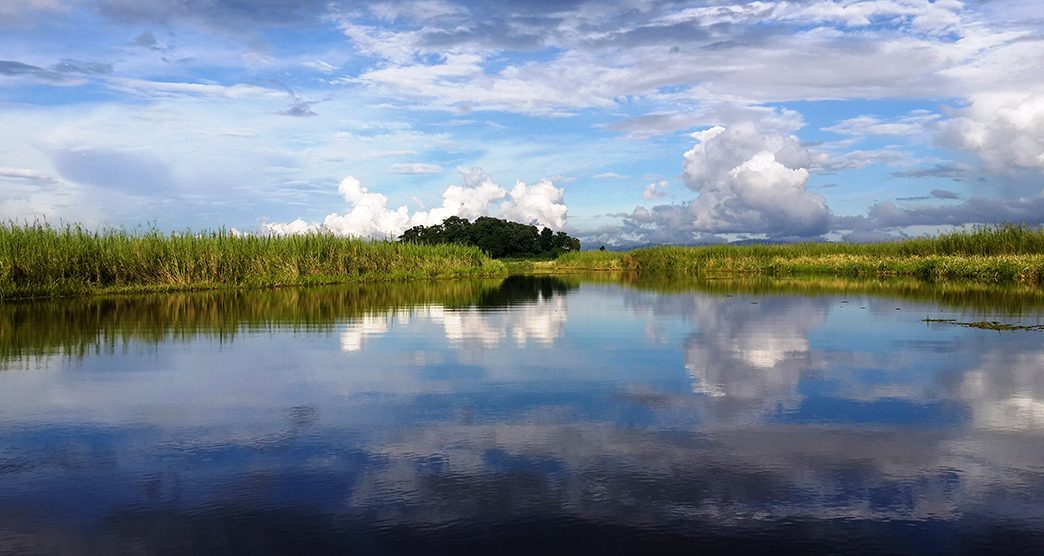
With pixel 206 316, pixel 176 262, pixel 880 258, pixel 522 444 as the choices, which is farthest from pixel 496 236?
pixel 522 444

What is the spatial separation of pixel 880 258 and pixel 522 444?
145 feet

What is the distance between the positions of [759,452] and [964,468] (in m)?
1.48

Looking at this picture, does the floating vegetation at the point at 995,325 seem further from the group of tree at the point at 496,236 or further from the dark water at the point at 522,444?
the group of tree at the point at 496,236

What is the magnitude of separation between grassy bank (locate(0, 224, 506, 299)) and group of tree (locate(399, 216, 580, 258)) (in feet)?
187

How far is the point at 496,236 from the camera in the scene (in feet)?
320

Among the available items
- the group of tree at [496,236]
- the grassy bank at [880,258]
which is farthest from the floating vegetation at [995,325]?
the group of tree at [496,236]

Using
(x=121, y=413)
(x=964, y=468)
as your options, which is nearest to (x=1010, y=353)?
(x=964, y=468)

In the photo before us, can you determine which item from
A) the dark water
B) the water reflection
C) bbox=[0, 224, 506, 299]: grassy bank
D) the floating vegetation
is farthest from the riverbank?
the floating vegetation

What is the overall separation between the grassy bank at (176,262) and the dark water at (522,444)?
11.3m

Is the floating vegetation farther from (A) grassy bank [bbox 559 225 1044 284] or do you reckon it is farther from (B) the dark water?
(A) grassy bank [bbox 559 225 1044 284]

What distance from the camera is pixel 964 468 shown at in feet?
18.1

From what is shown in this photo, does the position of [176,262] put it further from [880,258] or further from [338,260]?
[880,258]

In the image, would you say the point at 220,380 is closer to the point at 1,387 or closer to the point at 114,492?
the point at 1,387

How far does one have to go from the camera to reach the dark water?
4449 millimetres
